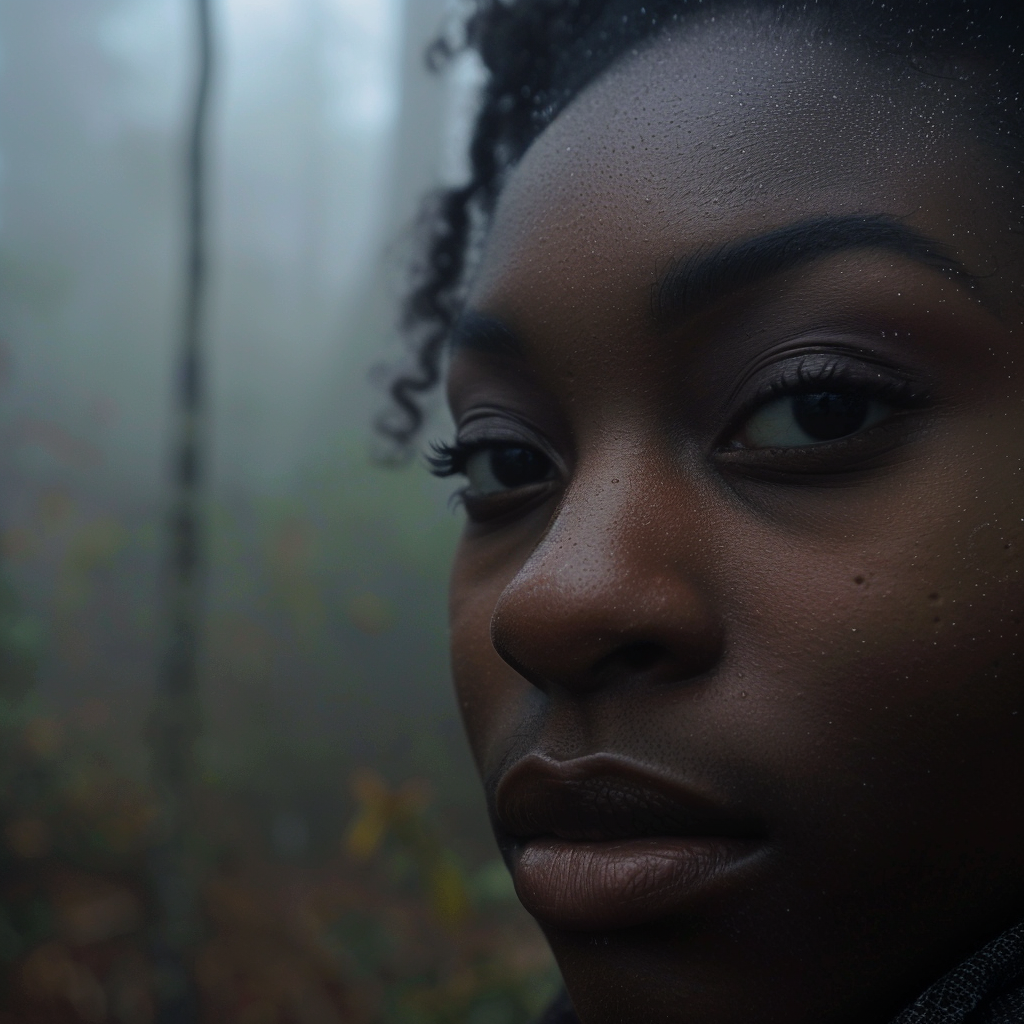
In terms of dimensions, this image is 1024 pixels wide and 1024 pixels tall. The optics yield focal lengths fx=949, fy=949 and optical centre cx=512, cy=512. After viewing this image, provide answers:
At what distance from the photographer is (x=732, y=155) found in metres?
0.90

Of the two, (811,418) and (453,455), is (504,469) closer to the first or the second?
(453,455)

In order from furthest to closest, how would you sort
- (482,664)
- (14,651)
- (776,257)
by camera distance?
(14,651) → (482,664) → (776,257)

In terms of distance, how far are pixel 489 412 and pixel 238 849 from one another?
3181 mm

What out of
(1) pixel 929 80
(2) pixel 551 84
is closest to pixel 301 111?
(2) pixel 551 84

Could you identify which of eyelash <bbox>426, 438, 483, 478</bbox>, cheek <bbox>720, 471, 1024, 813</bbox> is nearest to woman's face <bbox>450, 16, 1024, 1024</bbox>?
cheek <bbox>720, 471, 1024, 813</bbox>

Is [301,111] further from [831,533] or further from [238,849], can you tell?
[831,533]

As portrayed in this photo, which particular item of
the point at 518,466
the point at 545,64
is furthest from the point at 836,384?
the point at 545,64

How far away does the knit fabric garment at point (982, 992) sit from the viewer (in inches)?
28.6

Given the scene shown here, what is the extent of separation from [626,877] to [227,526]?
344 centimetres

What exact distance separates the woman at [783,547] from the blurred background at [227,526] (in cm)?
260

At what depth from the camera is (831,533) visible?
31.2 inches

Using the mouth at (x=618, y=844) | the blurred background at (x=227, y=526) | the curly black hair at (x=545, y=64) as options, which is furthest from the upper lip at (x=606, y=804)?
the blurred background at (x=227, y=526)

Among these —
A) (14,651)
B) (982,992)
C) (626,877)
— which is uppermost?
(14,651)

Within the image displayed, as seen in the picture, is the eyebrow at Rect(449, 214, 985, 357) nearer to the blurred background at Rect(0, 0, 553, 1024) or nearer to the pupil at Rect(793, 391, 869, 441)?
the pupil at Rect(793, 391, 869, 441)
